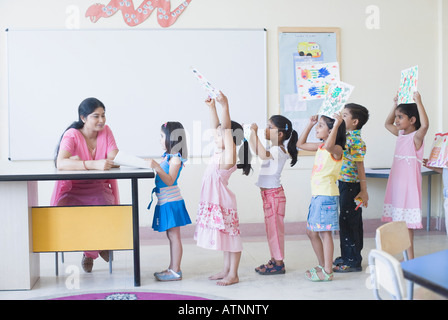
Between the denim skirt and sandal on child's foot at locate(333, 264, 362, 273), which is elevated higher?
the denim skirt

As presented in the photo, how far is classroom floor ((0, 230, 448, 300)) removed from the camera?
122 inches

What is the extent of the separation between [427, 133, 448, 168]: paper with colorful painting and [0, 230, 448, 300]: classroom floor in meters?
0.82

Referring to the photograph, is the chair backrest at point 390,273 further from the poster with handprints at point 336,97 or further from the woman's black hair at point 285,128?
the woman's black hair at point 285,128

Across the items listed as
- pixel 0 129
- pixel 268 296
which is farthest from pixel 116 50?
pixel 268 296

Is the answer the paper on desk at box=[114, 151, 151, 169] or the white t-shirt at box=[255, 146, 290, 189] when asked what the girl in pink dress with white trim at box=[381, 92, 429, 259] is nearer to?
the white t-shirt at box=[255, 146, 290, 189]

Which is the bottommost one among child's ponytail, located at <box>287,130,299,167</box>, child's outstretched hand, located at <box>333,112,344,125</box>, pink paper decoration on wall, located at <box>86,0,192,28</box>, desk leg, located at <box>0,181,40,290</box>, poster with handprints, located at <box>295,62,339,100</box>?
desk leg, located at <box>0,181,40,290</box>

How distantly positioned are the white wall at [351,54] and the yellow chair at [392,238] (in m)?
3.00

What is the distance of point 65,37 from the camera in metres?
4.81

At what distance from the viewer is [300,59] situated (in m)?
5.00

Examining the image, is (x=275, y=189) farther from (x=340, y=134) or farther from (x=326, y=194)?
(x=340, y=134)

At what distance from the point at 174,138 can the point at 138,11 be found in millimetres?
2059

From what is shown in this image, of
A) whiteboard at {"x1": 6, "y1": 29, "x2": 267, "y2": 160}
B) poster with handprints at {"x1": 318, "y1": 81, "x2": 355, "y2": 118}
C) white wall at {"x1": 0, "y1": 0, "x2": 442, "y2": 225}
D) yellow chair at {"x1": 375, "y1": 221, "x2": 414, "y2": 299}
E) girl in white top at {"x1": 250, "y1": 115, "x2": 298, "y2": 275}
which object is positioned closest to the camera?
yellow chair at {"x1": 375, "y1": 221, "x2": 414, "y2": 299}

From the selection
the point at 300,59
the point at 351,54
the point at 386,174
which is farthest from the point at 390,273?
the point at 351,54

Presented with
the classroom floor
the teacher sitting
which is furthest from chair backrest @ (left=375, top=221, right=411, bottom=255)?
the teacher sitting
